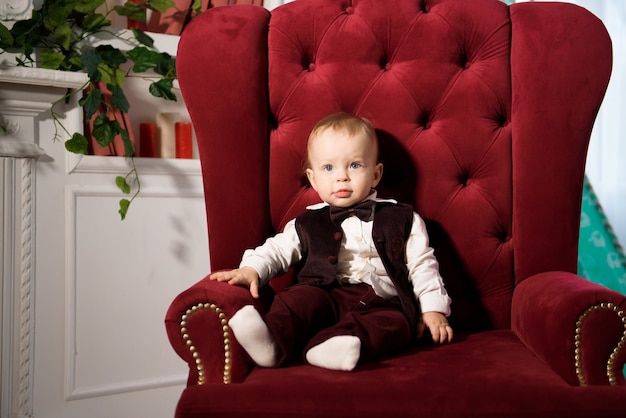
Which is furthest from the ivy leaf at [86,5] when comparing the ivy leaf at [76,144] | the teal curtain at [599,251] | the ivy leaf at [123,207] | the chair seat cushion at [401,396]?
the teal curtain at [599,251]

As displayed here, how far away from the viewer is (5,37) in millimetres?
2268

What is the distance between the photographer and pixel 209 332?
1434 millimetres

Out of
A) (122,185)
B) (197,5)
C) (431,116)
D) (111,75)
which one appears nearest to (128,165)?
(122,185)

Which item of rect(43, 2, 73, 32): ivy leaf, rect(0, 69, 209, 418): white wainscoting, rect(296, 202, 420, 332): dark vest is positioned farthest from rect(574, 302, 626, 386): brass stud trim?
rect(43, 2, 73, 32): ivy leaf

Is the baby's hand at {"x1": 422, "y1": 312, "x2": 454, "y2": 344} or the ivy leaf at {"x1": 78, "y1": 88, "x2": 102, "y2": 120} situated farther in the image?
the ivy leaf at {"x1": 78, "y1": 88, "x2": 102, "y2": 120}

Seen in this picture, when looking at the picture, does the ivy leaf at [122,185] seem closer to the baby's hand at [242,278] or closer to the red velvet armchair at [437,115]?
Result: the red velvet armchair at [437,115]

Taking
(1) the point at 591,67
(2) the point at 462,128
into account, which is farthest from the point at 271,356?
(1) the point at 591,67

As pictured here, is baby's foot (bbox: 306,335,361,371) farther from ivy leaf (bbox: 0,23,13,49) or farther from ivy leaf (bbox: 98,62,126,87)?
ivy leaf (bbox: 0,23,13,49)

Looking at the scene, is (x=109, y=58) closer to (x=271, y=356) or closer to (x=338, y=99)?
(x=338, y=99)

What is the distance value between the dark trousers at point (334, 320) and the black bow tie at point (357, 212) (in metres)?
0.21

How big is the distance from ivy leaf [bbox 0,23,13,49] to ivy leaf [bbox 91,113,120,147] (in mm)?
390

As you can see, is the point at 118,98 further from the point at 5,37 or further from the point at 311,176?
the point at 311,176

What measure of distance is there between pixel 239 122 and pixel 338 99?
31 cm

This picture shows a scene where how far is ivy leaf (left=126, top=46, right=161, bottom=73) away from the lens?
2.50m
